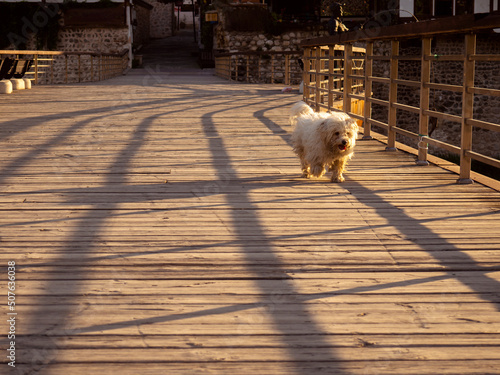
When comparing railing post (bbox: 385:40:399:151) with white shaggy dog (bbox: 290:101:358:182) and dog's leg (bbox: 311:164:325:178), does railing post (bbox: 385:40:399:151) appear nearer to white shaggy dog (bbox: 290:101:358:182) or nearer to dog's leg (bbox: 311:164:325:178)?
white shaggy dog (bbox: 290:101:358:182)

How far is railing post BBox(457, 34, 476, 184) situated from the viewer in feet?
16.5

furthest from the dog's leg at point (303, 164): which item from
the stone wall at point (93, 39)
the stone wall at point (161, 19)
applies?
the stone wall at point (161, 19)

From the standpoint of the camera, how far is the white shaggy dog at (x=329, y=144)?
202 inches

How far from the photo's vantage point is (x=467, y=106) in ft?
16.8

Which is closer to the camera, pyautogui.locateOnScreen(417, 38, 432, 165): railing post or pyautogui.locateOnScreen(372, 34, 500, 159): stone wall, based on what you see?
pyautogui.locateOnScreen(417, 38, 432, 165): railing post

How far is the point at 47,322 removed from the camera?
8.09 ft

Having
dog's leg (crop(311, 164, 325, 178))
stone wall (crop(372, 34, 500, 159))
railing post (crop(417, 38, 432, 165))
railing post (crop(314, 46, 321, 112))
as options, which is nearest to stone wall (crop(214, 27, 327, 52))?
stone wall (crop(372, 34, 500, 159))

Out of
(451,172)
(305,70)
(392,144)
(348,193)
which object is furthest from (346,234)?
(305,70)

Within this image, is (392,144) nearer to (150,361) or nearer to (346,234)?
(346,234)

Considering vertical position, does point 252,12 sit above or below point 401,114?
above

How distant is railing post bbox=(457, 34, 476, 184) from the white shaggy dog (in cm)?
77

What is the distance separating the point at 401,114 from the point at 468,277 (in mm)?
22367

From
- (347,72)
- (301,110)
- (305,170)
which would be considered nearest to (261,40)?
(347,72)

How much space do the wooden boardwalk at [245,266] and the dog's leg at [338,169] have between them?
118 millimetres
